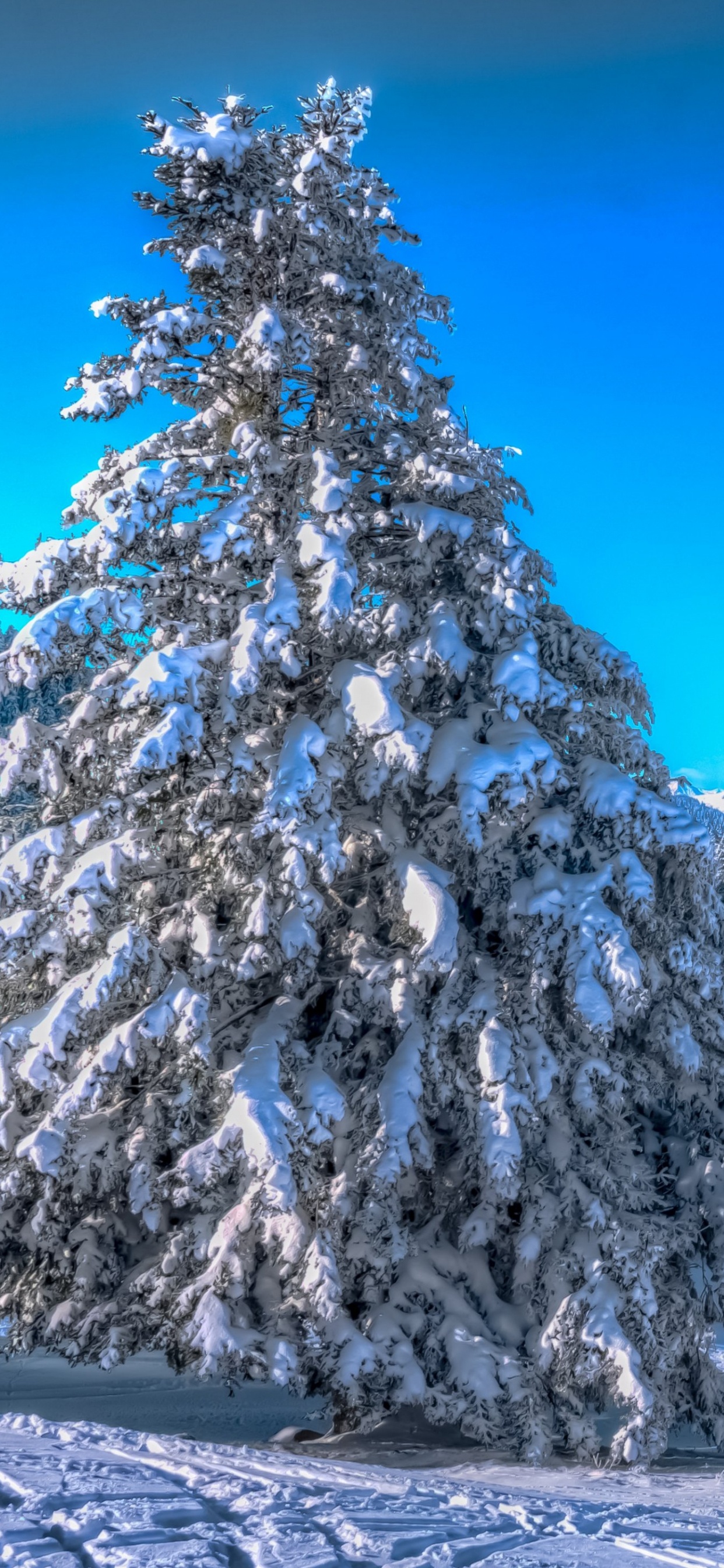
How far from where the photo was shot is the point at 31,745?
911cm

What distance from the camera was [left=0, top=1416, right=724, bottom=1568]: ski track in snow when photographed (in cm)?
419

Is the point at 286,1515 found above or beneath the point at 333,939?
beneath

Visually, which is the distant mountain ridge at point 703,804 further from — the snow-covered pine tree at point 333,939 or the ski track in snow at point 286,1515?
the ski track in snow at point 286,1515

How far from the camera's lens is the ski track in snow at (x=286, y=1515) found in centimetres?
419

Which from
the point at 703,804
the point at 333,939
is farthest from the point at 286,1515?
the point at 703,804

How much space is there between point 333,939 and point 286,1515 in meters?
5.06

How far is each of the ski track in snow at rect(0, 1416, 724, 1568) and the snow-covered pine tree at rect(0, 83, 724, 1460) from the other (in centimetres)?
151

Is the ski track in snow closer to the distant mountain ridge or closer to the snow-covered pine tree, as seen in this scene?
the snow-covered pine tree

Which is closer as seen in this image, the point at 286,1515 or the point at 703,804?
the point at 286,1515

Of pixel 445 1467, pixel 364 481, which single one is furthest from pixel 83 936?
pixel 364 481

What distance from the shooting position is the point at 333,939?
31.0ft

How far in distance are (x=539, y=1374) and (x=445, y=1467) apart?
0.88 meters

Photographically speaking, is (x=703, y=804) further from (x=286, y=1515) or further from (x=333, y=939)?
(x=286, y=1515)

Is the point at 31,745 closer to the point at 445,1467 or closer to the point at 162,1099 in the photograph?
the point at 162,1099
